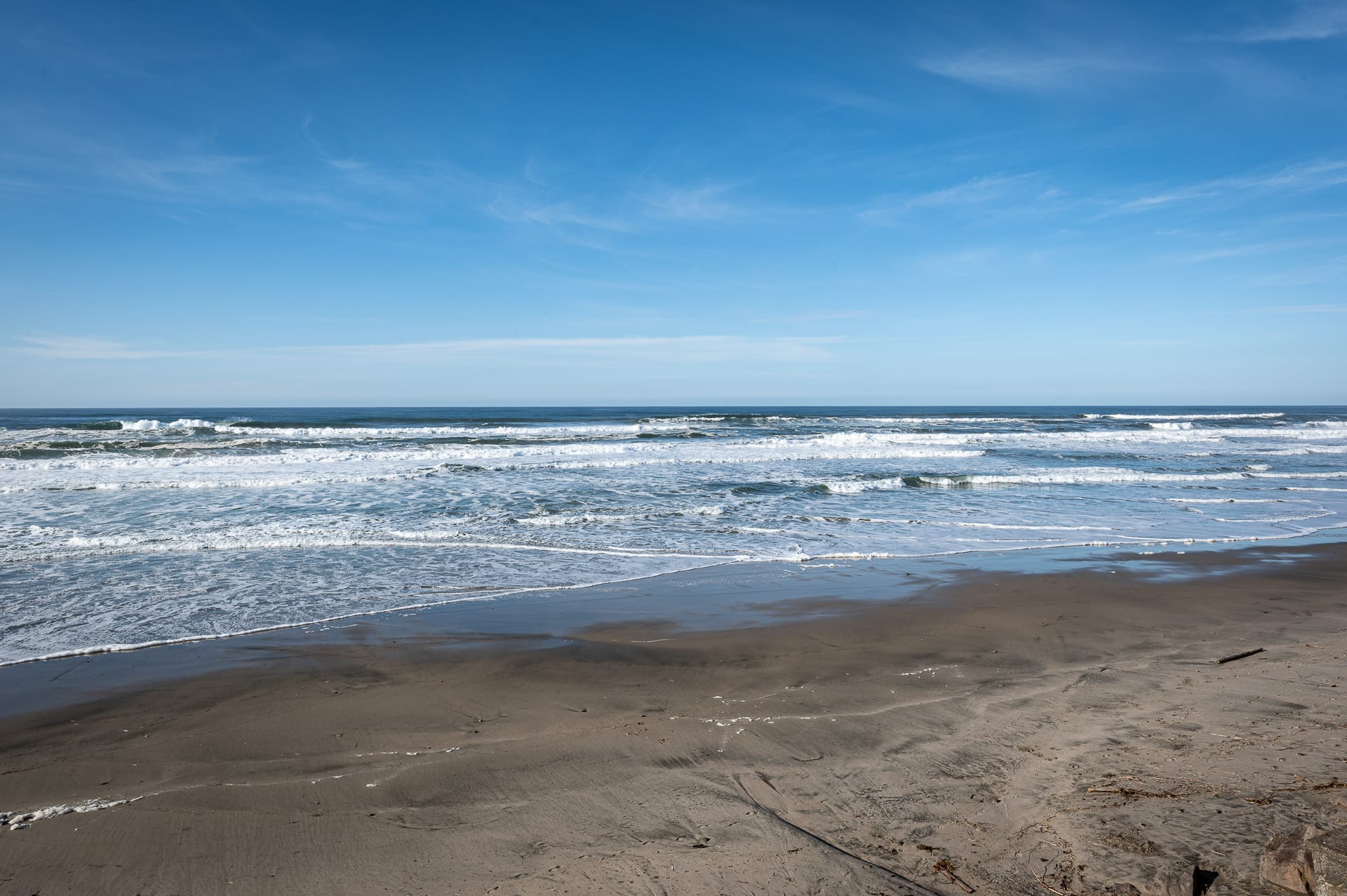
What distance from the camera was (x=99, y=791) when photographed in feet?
11.1

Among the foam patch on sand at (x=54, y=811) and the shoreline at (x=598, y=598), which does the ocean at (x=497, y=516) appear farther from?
the foam patch on sand at (x=54, y=811)

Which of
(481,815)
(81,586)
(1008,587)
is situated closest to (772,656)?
(481,815)

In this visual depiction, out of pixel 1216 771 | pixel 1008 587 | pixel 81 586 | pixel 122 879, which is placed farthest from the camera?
pixel 1008 587

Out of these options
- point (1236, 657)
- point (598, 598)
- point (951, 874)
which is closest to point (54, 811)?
point (951, 874)

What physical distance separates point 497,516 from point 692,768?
30.0 ft

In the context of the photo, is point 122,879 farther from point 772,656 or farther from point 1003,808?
point 772,656

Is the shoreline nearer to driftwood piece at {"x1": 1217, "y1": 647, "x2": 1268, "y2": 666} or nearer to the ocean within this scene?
the ocean

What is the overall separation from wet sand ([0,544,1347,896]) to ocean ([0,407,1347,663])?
2.01 m

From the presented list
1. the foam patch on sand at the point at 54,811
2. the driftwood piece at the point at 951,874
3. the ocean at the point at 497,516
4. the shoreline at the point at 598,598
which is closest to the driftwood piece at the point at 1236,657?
the shoreline at the point at 598,598

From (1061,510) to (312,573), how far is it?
1286 centimetres

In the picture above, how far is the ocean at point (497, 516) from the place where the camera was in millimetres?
7277

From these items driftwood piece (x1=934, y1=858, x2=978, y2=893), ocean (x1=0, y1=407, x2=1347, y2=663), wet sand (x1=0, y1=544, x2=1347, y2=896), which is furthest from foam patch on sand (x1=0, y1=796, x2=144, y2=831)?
driftwood piece (x1=934, y1=858, x2=978, y2=893)

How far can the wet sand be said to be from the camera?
2.74m

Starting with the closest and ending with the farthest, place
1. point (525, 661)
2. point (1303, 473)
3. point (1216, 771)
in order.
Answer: point (1216, 771), point (525, 661), point (1303, 473)
